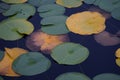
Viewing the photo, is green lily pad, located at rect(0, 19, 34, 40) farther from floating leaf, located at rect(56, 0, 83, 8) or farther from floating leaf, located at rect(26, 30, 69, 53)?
floating leaf, located at rect(56, 0, 83, 8)

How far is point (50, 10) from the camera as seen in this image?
1326 mm

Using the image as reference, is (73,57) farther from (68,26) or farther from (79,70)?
(68,26)

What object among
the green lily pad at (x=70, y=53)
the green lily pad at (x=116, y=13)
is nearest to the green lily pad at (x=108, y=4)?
the green lily pad at (x=116, y=13)

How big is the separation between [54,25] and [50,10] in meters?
0.13

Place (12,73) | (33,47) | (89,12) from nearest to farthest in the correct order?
(12,73) < (33,47) < (89,12)

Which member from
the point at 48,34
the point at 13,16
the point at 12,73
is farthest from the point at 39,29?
the point at 12,73

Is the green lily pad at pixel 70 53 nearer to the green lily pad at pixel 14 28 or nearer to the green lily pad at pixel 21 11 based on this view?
the green lily pad at pixel 14 28

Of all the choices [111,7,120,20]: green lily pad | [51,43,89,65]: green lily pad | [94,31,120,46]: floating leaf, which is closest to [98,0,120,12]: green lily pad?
[111,7,120,20]: green lily pad

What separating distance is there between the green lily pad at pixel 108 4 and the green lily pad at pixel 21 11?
0.34m

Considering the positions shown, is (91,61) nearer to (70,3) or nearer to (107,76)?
(107,76)

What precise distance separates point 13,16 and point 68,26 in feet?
0.94

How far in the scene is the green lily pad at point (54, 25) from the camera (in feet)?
3.95

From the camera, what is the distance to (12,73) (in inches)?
40.4

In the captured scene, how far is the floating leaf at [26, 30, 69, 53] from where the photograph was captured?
3.73ft
